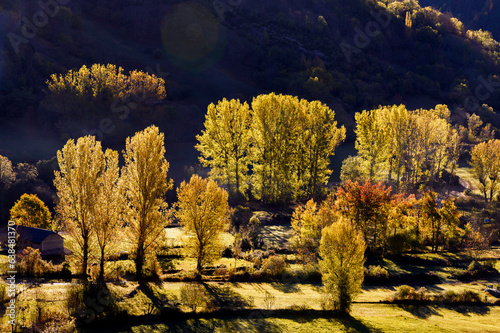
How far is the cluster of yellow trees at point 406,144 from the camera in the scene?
57188 millimetres

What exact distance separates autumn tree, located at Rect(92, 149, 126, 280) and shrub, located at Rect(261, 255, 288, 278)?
11820 millimetres

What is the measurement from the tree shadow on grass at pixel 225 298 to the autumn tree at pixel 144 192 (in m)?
5.44

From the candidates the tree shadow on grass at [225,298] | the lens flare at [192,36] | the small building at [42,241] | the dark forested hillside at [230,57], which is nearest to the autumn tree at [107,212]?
the small building at [42,241]

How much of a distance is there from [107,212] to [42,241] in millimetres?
7659

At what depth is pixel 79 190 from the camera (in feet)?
90.0

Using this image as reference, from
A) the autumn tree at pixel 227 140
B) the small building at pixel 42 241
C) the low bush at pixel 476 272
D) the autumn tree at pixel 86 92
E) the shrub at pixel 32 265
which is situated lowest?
the low bush at pixel 476 272

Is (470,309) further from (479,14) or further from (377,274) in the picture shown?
(479,14)

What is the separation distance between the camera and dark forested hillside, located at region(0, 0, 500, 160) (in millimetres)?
70000

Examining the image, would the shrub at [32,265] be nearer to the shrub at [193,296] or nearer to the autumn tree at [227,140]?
the shrub at [193,296]

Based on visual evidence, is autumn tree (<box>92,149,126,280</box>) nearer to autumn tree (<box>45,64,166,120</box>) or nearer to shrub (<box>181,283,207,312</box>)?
shrub (<box>181,283,207,312</box>)

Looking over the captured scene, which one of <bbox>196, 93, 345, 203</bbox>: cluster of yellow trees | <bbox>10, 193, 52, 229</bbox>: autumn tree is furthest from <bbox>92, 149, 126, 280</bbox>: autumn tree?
<bbox>196, 93, 345, 203</bbox>: cluster of yellow trees

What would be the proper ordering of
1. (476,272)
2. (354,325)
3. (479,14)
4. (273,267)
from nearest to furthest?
(354,325) < (273,267) < (476,272) < (479,14)

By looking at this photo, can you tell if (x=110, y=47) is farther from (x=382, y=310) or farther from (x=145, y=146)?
(x=382, y=310)

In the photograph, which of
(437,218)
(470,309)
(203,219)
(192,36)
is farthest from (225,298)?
(192,36)
